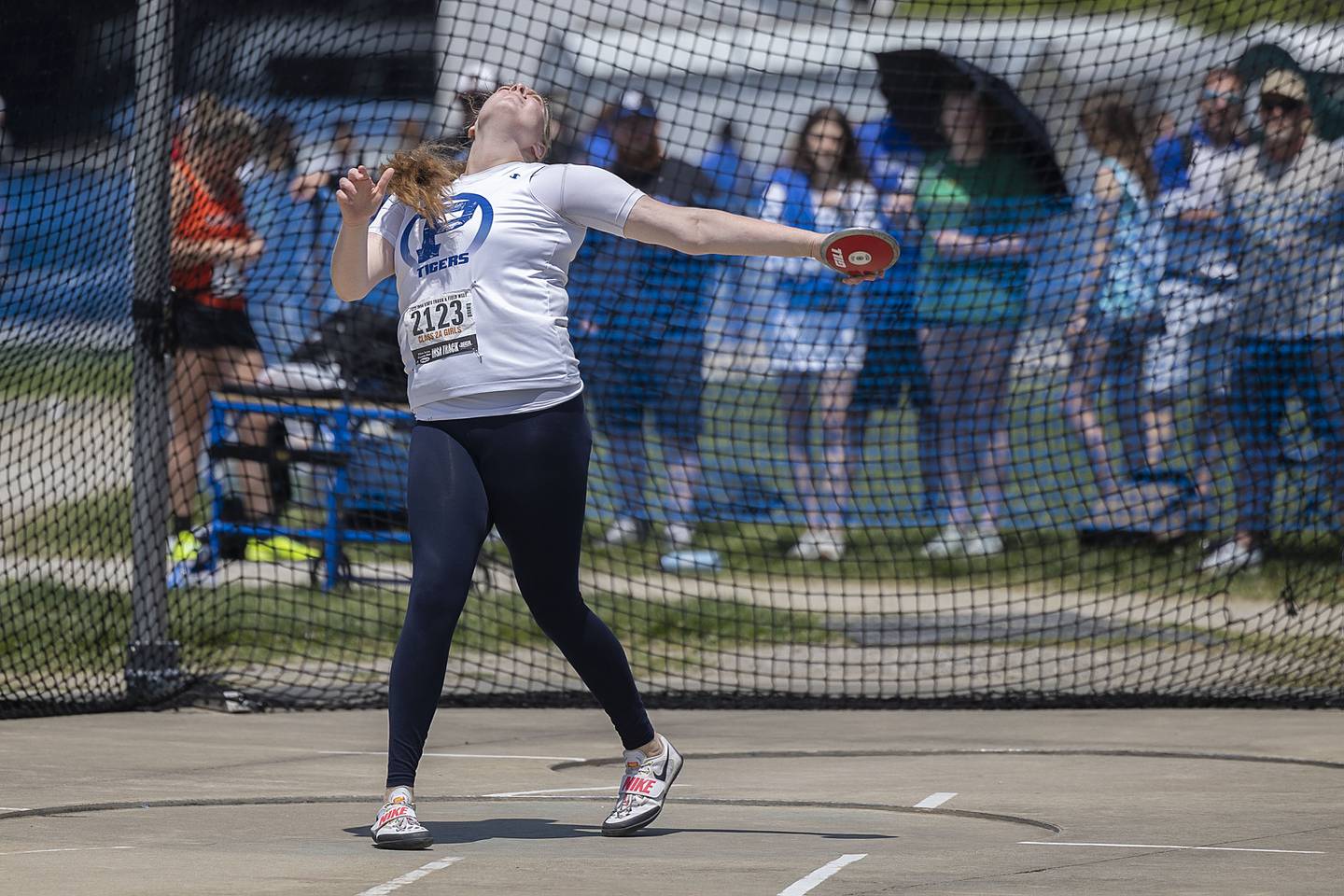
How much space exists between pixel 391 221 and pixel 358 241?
0.34 feet

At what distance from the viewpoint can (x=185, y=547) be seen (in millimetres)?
9141

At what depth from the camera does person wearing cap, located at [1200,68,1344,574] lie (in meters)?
8.35

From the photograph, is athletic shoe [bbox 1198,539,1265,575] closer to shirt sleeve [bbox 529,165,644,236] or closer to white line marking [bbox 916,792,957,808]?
white line marking [bbox 916,792,957,808]

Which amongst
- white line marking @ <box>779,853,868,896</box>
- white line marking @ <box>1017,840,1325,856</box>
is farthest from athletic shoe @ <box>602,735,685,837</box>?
white line marking @ <box>1017,840,1325,856</box>

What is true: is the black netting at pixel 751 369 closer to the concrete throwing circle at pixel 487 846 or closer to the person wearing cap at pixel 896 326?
the person wearing cap at pixel 896 326

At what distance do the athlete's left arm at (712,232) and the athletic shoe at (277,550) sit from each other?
4.21 m

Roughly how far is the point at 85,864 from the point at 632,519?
5952mm

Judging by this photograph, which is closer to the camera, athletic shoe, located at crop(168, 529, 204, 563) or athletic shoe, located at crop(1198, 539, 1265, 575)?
athletic shoe, located at crop(168, 529, 204, 563)

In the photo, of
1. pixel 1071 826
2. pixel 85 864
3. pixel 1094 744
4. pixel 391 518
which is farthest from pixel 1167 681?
pixel 85 864

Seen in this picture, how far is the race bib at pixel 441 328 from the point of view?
455 centimetres

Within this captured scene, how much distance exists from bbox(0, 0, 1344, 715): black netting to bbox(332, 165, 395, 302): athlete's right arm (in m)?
2.85

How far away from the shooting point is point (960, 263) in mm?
9570

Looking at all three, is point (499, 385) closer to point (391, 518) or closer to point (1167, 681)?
point (1167, 681)

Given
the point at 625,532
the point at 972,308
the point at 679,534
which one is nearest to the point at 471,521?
the point at 972,308
